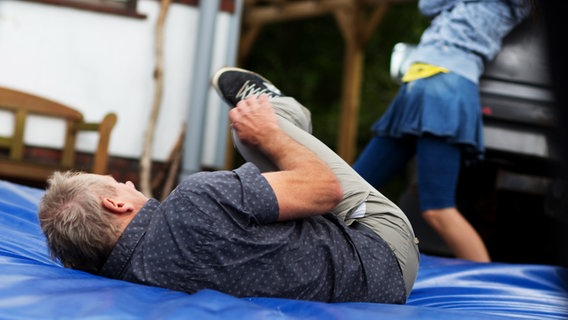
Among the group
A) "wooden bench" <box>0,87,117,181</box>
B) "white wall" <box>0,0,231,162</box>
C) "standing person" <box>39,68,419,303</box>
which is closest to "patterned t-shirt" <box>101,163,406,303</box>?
"standing person" <box>39,68,419,303</box>

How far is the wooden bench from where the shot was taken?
19.1 feet

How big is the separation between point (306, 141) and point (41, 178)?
13.5ft

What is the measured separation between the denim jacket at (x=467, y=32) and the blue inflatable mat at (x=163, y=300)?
44.8 inches

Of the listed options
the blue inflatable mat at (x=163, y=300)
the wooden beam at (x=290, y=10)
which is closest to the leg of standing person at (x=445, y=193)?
the blue inflatable mat at (x=163, y=300)

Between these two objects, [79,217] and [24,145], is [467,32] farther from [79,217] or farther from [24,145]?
[24,145]

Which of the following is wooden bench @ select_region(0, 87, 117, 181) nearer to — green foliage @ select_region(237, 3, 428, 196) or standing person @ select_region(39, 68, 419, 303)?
standing person @ select_region(39, 68, 419, 303)

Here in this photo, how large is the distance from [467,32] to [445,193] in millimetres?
692

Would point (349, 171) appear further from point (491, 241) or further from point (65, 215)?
point (491, 241)

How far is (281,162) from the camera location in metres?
1.92

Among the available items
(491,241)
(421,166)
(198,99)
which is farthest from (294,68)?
(421,166)

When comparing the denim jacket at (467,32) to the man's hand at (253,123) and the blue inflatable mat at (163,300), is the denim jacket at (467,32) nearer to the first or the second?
the blue inflatable mat at (163,300)

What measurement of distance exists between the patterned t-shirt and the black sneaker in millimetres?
474

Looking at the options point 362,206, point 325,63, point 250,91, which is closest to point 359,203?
point 362,206

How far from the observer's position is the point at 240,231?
5.81 ft
